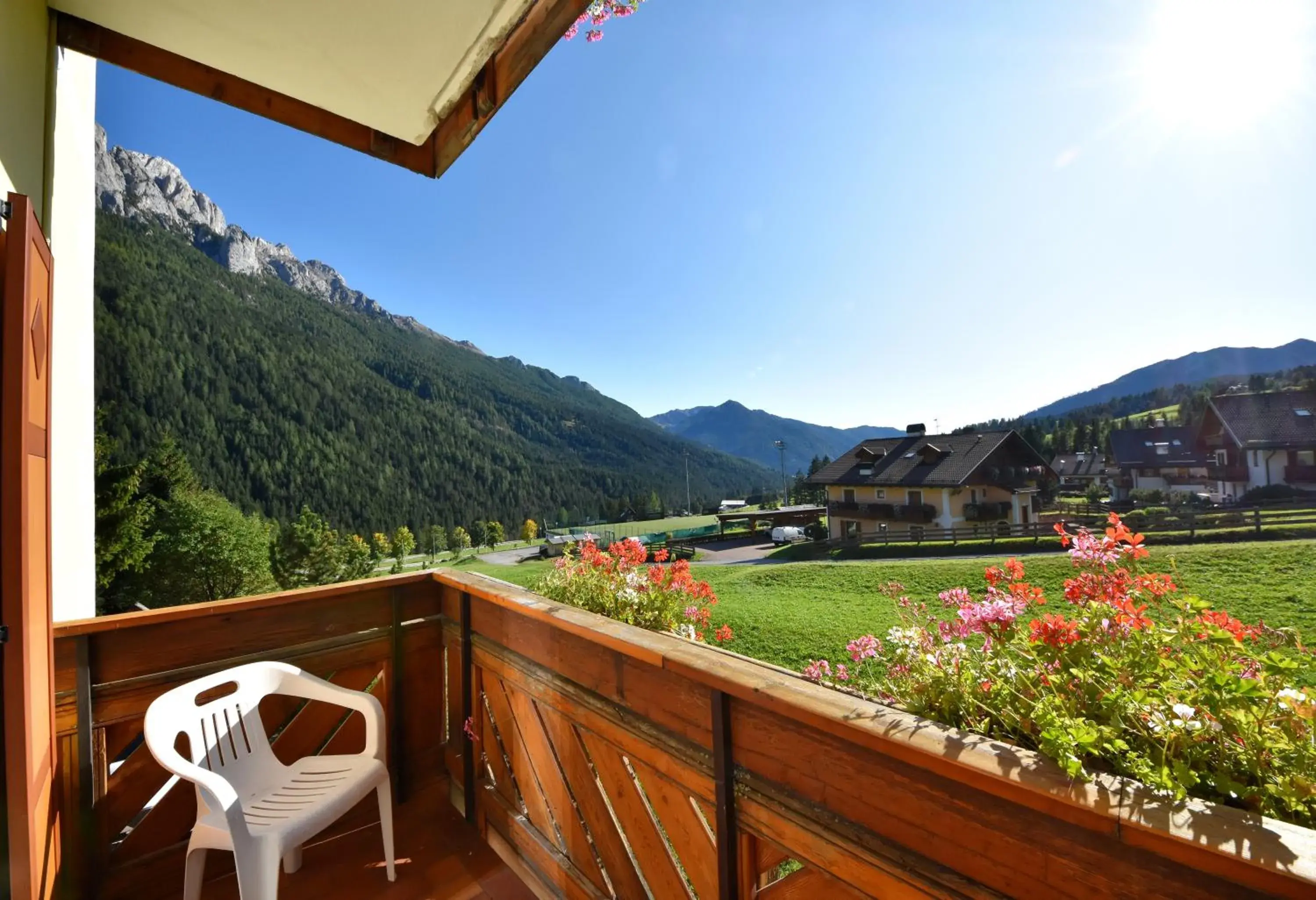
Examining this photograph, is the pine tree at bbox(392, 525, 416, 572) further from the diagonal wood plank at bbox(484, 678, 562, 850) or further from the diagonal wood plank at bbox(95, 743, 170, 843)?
the diagonal wood plank at bbox(484, 678, 562, 850)

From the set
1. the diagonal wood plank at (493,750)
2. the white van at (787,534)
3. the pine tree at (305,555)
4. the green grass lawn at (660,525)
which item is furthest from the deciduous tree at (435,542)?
the diagonal wood plank at (493,750)

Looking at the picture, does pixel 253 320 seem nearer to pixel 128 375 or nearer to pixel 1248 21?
pixel 128 375

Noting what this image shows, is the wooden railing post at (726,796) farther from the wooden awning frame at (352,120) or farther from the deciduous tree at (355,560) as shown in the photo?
the deciduous tree at (355,560)

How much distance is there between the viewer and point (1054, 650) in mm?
903

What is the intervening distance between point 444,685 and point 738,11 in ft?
16.8

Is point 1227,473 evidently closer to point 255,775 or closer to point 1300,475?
point 1300,475

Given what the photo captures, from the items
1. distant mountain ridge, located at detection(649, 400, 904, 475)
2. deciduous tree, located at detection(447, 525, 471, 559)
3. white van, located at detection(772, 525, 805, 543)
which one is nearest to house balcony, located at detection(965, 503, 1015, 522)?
distant mountain ridge, located at detection(649, 400, 904, 475)

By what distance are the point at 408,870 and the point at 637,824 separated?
104 cm

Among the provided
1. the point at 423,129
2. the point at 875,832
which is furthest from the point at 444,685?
the point at 423,129

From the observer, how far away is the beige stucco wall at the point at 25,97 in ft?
4.73

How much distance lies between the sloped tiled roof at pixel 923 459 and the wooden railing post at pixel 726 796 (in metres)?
4.97

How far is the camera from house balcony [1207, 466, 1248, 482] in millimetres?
3539

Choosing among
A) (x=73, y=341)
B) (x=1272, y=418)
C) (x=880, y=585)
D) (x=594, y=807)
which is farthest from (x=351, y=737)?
(x=1272, y=418)

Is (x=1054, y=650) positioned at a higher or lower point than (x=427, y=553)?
higher
